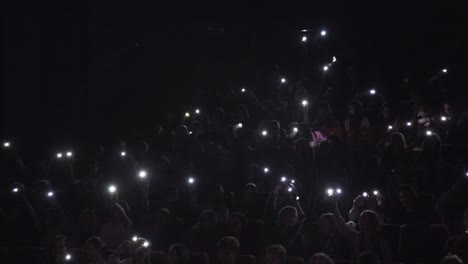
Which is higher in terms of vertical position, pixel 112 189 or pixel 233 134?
pixel 233 134

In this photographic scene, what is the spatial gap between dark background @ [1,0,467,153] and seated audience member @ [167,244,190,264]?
14.6 feet

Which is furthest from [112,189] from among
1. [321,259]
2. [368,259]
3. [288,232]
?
[368,259]

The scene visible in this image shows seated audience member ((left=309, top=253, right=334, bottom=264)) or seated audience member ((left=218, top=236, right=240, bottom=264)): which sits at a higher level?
seated audience member ((left=218, top=236, right=240, bottom=264))

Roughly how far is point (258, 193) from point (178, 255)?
1645 millimetres

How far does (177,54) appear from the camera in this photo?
12094 millimetres

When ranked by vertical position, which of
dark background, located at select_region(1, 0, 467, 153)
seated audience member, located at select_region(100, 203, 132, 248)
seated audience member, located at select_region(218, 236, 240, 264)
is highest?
dark background, located at select_region(1, 0, 467, 153)

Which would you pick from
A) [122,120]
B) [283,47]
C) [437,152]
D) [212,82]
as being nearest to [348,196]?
[437,152]

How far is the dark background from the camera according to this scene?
854 centimetres

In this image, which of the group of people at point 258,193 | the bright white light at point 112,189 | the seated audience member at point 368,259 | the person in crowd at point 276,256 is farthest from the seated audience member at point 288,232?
the bright white light at point 112,189

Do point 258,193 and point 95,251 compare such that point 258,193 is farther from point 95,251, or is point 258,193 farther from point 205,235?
point 95,251

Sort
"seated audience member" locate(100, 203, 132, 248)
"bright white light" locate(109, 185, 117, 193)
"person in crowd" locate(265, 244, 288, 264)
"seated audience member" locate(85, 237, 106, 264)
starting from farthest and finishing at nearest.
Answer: "bright white light" locate(109, 185, 117, 193)
"seated audience member" locate(100, 203, 132, 248)
"seated audience member" locate(85, 237, 106, 264)
"person in crowd" locate(265, 244, 288, 264)

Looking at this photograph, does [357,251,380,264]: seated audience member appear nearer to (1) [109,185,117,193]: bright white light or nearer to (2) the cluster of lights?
(2) the cluster of lights

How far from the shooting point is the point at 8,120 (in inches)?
331

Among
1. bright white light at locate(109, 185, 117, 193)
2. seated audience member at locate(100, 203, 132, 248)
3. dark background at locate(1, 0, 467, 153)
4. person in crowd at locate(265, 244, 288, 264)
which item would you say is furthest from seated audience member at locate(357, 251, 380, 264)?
dark background at locate(1, 0, 467, 153)
